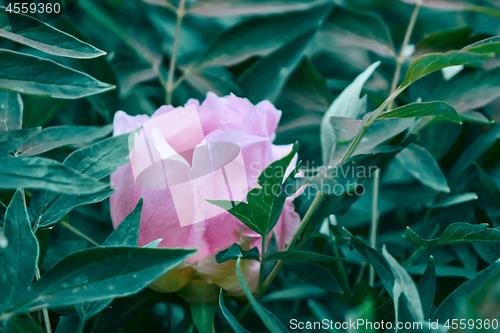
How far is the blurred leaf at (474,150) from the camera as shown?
1.15 ft

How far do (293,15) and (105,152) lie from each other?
0.96 ft

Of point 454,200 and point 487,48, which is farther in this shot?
point 454,200

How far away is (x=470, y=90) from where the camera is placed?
1.28 ft

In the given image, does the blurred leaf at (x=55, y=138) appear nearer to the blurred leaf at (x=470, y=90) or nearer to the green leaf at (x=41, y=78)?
the green leaf at (x=41, y=78)

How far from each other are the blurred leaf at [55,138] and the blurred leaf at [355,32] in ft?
0.97

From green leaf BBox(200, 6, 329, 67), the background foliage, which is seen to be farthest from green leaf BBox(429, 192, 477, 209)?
green leaf BBox(200, 6, 329, 67)

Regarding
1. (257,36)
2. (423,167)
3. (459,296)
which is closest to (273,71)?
(257,36)

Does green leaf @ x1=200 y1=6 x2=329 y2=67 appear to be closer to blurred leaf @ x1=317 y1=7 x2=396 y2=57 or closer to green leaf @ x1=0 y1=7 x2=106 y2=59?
blurred leaf @ x1=317 y1=7 x2=396 y2=57

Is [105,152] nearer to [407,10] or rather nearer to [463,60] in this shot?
[463,60]

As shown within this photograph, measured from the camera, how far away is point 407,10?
0.64 m

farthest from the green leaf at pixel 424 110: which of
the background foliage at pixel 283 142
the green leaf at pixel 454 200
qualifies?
the green leaf at pixel 454 200

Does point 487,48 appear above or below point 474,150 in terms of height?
above

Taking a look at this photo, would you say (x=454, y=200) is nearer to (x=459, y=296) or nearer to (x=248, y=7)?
(x=459, y=296)

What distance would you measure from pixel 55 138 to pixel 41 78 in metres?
0.07
